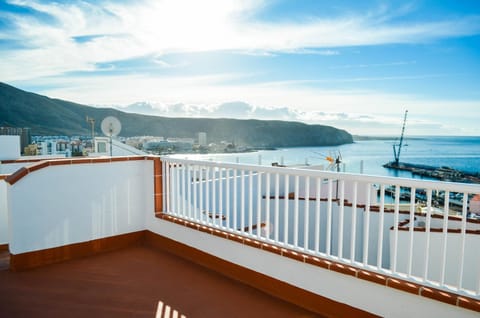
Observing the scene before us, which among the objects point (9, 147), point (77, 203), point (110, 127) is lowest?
point (77, 203)

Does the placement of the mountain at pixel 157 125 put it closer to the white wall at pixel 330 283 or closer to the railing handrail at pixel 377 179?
the white wall at pixel 330 283

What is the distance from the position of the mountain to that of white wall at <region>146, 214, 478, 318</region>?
1325 centimetres

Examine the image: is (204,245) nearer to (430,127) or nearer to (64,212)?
(64,212)

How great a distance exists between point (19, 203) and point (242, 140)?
53.6 feet

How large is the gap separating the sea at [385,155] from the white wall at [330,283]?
7.98m

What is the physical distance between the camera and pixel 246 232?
330 cm

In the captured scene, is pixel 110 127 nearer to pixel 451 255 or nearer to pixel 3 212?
pixel 3 212

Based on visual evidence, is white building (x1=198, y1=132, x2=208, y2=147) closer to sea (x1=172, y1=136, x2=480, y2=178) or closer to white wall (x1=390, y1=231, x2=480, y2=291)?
sea (x1=172, y1=136, x2=480, y2=178)

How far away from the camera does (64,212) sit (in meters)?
3.59

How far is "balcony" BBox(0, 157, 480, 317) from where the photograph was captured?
7.09ft

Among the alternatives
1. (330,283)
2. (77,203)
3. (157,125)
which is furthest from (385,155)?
(77,203)

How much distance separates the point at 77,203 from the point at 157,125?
14.6 metres

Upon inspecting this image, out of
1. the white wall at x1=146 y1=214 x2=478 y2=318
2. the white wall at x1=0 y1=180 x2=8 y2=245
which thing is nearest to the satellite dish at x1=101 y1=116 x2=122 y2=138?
the white wall at x1=0 y1=180 x2=8 y2=245

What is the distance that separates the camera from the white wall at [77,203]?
10.9ft
